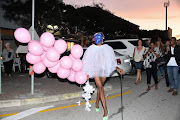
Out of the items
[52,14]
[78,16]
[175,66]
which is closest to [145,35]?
[78,16]

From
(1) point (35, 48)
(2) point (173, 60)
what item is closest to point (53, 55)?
(1) point (35, 48)

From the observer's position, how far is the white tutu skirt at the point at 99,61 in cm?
459

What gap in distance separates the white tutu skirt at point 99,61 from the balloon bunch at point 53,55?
0.23 m

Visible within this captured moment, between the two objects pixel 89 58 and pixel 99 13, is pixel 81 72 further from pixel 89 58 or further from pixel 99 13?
pixel 99 13

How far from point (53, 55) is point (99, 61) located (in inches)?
41.0

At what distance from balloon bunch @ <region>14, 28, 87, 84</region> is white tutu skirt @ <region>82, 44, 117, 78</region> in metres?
0.23

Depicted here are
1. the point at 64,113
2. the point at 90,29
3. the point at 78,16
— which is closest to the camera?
the point at 64,113

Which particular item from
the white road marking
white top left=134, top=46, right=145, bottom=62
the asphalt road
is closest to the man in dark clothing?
the asphalt road

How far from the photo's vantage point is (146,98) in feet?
21.5

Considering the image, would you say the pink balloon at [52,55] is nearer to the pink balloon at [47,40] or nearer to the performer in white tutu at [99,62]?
the pink balloon at [47,40]

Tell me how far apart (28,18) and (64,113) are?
12.7 m

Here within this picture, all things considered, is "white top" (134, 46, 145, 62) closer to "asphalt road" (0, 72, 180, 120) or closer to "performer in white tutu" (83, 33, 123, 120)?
"asphalt road" (0, 72, 180, 120)

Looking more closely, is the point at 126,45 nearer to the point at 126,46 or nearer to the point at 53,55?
the point at 126,46

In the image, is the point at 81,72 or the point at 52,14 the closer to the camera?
the point at 81,72
